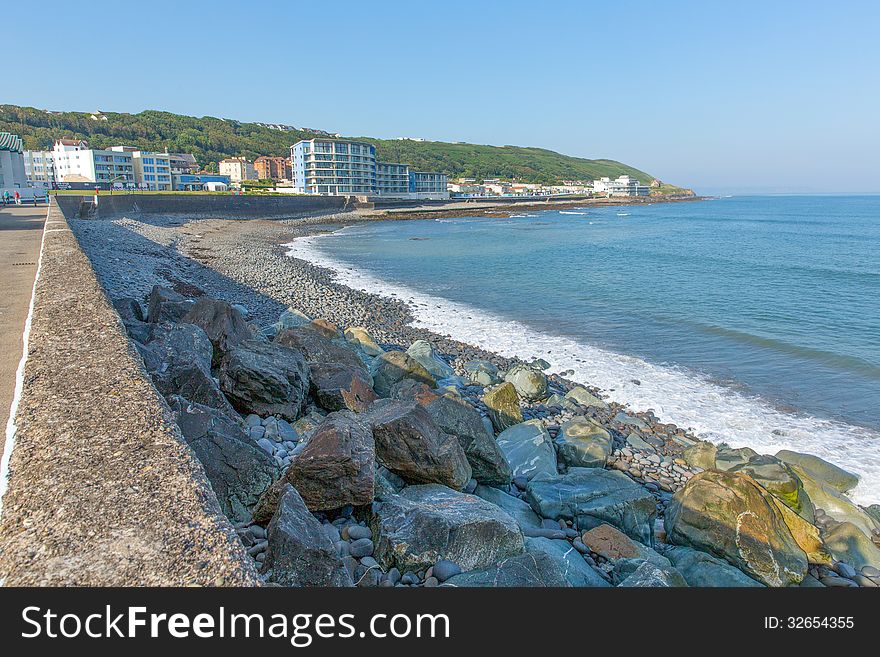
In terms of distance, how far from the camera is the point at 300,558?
3256 mm

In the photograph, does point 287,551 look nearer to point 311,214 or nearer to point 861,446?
point 861,446

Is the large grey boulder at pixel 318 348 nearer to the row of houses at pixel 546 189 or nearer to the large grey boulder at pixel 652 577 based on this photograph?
the large grey boulder at pixel 652 577

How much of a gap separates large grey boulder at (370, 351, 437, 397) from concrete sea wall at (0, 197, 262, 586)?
504 centimetres

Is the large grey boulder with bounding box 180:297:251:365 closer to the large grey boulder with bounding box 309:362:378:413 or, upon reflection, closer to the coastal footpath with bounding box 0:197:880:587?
the coastal footpath with bounding box 0:197:880:587

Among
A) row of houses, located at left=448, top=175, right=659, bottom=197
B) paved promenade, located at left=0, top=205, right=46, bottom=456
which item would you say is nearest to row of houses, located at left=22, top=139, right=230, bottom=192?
paved promenade, located at left=0, top=205, right=46, bottom=456

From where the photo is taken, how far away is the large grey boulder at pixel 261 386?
6195 mm

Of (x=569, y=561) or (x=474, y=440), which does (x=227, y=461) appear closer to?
(x=474, y=440)

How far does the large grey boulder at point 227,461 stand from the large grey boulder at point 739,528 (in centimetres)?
394

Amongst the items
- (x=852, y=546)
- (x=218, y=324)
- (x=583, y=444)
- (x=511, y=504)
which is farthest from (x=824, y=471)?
(x=218, y=324)

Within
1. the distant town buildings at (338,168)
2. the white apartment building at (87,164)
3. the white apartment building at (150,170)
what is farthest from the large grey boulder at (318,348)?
the white apartment building at (150,170)

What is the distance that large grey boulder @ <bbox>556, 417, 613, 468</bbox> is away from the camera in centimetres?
738
